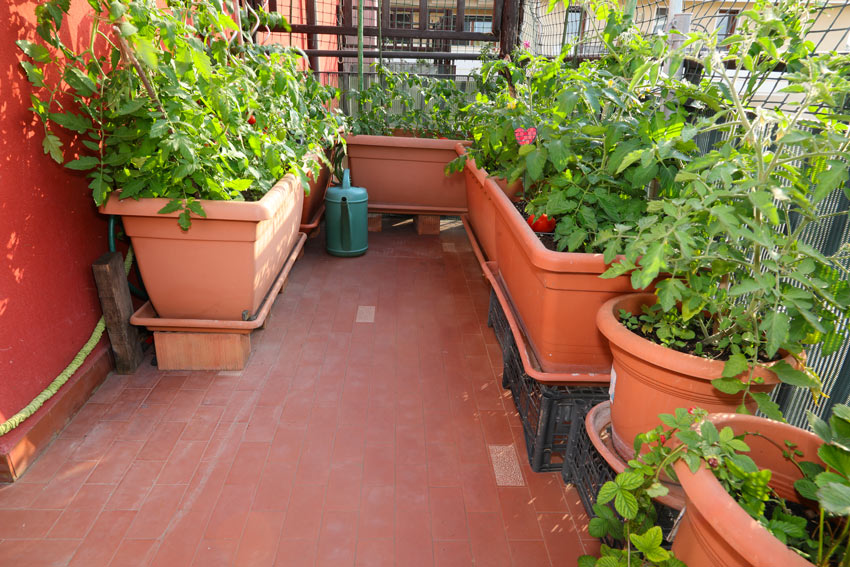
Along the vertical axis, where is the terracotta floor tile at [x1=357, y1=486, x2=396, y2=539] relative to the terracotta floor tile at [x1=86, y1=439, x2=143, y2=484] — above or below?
below

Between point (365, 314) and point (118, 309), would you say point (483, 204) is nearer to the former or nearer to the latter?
point (365, 314)

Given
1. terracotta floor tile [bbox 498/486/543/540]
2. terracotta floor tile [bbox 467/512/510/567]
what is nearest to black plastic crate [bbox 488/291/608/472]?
terracotta floor tile [bbox 498/486/543/540]

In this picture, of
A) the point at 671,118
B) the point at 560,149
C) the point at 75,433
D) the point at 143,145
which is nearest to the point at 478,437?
the point at 560,149

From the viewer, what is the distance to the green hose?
73.6 inches

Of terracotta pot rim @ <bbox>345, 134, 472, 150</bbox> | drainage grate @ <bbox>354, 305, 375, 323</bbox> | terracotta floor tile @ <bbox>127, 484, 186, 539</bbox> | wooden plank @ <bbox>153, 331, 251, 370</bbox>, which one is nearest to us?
terracotta floor tile @ <bbox>127, 484, 186, 539</bbox>

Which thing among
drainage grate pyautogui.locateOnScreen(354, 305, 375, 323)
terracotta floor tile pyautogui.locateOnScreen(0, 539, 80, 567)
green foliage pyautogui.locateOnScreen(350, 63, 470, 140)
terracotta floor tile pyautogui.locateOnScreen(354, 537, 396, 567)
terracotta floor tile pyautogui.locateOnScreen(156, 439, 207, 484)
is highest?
green foliage pyautogui.locateOnScreen(350, 63, 470, 140)

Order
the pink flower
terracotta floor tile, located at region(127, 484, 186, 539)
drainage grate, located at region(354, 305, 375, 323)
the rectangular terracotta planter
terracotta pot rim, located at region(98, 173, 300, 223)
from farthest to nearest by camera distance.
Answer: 1. drainage grate, located at region(354, 305, 375, 323)
2. the pink flower
3. terracotta pot rim, located at region(98, 173, 300, 223)
4. the rectangular terracotta planter
5. terracotta floor tile, located at region(127, 484, 186, 539)

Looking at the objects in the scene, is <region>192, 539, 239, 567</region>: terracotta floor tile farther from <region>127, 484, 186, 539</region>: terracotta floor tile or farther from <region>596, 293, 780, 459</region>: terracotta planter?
<region>596, 293, 780, 459</region>: terracotta planter

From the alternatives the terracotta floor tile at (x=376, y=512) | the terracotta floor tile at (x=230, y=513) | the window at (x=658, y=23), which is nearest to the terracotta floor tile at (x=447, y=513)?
the terracotta floor tile at (x=376, y=512)

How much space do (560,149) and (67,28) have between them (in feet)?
6.49

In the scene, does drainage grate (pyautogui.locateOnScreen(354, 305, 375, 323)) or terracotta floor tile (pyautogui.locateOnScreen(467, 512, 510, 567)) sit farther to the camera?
drainage grate (pyautogui.locateOnScreen(354, 305, 375, 323))

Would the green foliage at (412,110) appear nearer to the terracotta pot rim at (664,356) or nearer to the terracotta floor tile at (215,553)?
the terracotta pot rim at (664,356)

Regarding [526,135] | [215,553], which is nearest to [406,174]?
[526,135]

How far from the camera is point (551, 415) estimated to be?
75.9 inches
